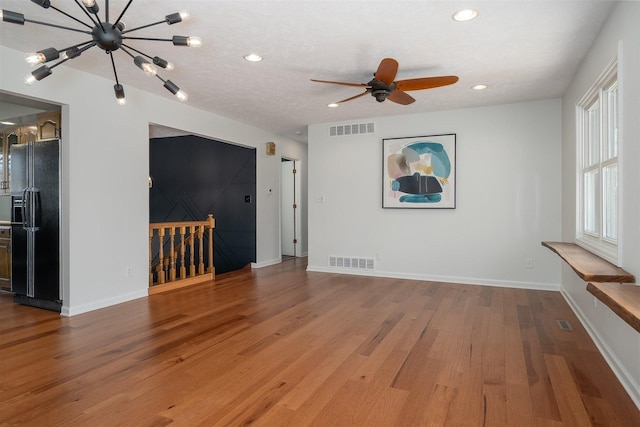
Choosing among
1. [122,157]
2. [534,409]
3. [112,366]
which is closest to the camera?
[534,409]

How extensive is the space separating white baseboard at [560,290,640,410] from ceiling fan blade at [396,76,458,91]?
241 cm

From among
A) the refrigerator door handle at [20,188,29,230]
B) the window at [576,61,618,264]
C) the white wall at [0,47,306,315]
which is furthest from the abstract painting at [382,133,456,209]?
the refrigerator door handle at [20,188,29,230]

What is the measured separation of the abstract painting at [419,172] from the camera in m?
5.45

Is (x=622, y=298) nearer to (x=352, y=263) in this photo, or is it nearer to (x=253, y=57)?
(x=253, y=57)

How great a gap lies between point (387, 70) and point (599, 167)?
1.98 meters

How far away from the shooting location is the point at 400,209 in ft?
19.0

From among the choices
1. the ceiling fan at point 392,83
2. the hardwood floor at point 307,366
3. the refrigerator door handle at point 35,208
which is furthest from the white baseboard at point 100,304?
the ceiling fan at point 392,83

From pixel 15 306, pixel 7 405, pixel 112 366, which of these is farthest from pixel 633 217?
pixel 15 306

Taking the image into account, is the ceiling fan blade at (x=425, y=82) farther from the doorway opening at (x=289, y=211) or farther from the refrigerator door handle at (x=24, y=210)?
the doorway opening at (x=289, y=211)

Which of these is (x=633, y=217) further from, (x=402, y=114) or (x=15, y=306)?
(x=15, y=306)

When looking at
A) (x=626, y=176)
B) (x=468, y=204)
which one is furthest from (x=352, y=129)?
(x=626, y=176)

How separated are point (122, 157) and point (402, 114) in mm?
3871

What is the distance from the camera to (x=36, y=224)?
407 centimetres

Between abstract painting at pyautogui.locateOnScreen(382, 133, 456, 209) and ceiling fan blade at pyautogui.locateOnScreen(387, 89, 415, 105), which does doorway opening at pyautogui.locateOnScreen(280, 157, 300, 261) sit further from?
ceiling fan blade at pyautogui.locateOnScreen(387, 89, 415, 105)
